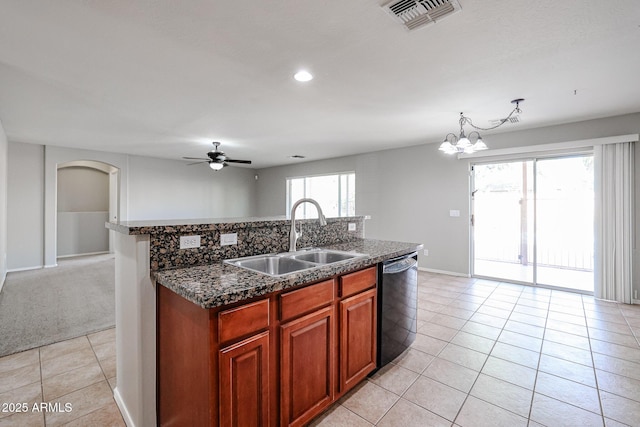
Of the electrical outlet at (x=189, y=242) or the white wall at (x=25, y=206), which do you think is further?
the white wall at (x=25, y=206)

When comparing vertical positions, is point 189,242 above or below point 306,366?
above

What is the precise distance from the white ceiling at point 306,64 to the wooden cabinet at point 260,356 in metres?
1.69

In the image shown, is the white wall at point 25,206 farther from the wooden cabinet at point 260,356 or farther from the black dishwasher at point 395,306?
the black dishwasher at point 395,306

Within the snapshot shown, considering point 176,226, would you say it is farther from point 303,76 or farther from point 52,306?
point 52,306

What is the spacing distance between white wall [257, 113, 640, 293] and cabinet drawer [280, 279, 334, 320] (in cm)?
424

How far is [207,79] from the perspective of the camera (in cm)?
276

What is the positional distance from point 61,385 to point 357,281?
2.24 meters

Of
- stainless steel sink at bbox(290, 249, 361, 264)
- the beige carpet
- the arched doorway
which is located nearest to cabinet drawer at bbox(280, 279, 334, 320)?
stainless steel sink at bbox(290, 249, 361, 264)

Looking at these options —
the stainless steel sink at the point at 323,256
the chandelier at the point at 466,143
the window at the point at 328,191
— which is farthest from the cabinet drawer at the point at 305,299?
the window at the point at 328,191

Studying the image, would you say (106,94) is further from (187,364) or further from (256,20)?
(187,364)

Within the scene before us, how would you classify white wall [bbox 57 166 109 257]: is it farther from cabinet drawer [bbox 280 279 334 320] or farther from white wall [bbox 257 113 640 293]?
cabinet drawer [bbox 280 279 334 320]

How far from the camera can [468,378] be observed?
214cm

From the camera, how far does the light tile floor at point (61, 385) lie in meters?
1.77

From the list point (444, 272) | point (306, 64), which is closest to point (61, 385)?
point (306, 64)
